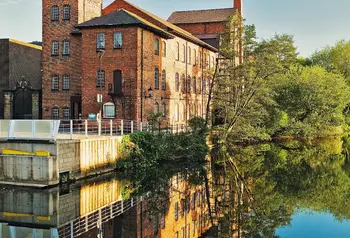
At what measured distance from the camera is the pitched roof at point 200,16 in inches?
2233

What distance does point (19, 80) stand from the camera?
39.4 meters

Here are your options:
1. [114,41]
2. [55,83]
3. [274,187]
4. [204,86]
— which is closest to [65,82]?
[55,83]

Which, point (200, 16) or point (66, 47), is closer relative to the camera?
point (66, 47)

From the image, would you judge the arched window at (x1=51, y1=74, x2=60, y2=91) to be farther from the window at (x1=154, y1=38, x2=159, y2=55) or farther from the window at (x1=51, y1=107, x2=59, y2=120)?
the window at (x1=154, y1=38, x2=159, y2=55)

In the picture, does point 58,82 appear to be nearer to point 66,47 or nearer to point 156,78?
point 66,47

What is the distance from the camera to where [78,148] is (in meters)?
21.6

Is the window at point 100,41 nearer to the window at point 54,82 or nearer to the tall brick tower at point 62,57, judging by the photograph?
the tall brick tower at point 62,57

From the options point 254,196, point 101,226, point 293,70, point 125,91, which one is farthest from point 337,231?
point 293,70

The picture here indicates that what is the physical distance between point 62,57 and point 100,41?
507 cm

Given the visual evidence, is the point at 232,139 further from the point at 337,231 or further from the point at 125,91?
the point at 337,231

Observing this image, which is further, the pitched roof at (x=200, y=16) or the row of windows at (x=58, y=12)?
the pitched roof at (x=200, y=16)

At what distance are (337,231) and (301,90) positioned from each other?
3522 cm

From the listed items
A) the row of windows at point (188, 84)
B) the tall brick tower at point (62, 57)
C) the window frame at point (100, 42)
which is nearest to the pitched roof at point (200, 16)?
the row of windows at point (188, 84)

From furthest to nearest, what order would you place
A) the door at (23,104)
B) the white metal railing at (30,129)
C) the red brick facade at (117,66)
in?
the door at (23,104) → the red brick facade at (117,66) → the white metal railing at (30,129)
